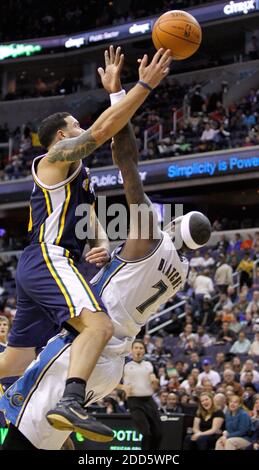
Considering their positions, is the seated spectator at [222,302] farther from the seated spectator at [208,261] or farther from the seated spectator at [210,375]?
the seated spectator at [210,375]

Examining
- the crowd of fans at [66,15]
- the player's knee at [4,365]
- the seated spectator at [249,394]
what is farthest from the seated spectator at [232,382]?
the crowd of fans at [66,15]

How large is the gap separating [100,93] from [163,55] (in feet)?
91.7

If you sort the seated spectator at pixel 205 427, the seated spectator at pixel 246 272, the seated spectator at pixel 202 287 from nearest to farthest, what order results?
the seated spectator at pixel 205 427
the seated spectator at pixel 202 287
the seated spectator at pixel 246 272

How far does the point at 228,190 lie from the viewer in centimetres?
2791

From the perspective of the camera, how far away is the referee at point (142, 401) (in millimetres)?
10672

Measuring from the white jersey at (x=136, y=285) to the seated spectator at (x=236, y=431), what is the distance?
5860 millimetres

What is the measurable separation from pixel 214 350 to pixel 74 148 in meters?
11.4

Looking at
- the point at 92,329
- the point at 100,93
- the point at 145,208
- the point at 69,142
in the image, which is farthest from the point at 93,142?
the point at 100,93

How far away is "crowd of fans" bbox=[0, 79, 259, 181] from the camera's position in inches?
976

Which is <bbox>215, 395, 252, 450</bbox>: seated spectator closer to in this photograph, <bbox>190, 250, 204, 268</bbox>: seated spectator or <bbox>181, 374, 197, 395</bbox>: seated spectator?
<bbox>181, 374, 197, 395</bbox>: seated spectator

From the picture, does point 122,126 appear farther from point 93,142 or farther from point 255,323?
point 255,323

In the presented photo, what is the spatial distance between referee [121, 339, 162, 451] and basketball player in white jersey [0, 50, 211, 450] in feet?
17.1

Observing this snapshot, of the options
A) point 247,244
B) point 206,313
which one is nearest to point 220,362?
point 206,313

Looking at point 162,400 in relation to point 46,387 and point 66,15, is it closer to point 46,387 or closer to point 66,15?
point 46,387
